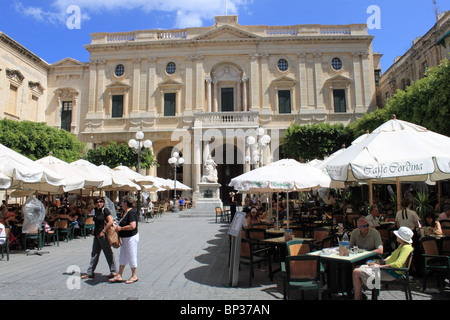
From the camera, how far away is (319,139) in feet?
83.5

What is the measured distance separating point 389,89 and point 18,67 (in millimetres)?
36225

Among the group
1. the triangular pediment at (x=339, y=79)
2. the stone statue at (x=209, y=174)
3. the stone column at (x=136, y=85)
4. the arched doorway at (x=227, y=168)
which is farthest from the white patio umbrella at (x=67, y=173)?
the triangular pediment at (x=339, y=79)

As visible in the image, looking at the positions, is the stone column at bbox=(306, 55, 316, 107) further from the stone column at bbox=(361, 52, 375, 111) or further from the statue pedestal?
the statue pedestal

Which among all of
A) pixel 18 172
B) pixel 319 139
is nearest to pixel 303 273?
pixel 18 172

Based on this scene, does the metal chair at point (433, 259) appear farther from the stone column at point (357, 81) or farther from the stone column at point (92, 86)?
the stone column at point (92, 86)

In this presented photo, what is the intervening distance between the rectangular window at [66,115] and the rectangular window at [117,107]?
16.3 feet

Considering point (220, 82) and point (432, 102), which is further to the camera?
point (220, 82)

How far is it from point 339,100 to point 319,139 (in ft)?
28.8

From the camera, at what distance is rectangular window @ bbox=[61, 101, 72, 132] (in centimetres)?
3391

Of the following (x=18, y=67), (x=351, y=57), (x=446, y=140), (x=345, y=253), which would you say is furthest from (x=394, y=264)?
(x=18, y=67)

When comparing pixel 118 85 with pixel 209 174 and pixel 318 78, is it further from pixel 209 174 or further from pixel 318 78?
pixel 318 78

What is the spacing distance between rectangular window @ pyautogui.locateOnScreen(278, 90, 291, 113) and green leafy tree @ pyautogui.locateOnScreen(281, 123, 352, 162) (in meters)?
6.23

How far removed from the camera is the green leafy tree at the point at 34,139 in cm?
2197
